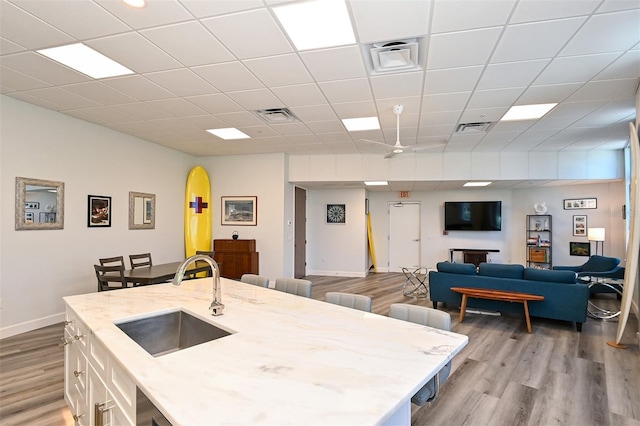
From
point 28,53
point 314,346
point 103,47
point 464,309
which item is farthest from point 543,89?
point 28,53

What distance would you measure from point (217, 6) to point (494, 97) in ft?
10.4

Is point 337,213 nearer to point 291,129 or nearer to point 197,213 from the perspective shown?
point 197,213

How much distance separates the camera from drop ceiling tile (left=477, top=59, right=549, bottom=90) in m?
3.01

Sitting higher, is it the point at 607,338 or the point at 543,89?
the point at 543,89

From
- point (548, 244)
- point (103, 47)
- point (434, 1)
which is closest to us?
point (434, 1)

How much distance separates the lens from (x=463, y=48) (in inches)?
109

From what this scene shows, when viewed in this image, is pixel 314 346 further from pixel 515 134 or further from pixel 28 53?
pixel 515 134

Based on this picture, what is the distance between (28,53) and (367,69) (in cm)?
316

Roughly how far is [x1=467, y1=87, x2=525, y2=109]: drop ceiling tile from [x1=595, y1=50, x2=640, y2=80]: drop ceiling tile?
70 centimetres

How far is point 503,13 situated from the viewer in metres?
2.29

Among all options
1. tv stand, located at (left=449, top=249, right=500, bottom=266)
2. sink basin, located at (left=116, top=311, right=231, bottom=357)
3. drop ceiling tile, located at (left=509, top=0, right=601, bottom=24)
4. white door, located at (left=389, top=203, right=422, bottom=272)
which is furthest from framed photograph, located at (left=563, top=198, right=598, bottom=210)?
sink basin, located at (left=116, top=311, right=231, bottom=357)

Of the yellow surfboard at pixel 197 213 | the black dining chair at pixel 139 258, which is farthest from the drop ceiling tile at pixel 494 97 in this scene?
the yellow surfboard at pixel 197 213

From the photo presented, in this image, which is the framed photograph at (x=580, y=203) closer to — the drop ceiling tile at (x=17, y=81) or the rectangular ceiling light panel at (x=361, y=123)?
the rectangular ceiling light panel at (x=361, y=123)

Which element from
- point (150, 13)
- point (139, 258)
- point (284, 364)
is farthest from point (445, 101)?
point (139, 258)
